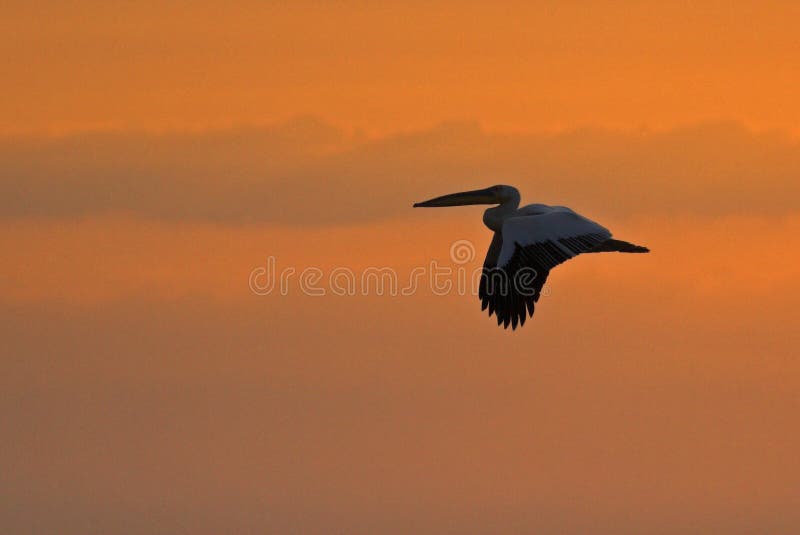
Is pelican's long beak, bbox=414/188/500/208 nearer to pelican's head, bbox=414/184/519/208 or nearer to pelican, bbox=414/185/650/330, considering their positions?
pelican's head, bbox=414/184/519/208

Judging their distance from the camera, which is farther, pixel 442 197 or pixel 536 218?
pixel 442 197

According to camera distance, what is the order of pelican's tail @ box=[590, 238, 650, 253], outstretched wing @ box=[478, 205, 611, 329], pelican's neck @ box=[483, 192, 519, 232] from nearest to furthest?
1. outstretched wing @ box=[478, 205, 611, 329]
2. pelican's tail @ box=[590, 238, 650, 253]
3. pelican's neck @ box=[483, 192, 519, 232]

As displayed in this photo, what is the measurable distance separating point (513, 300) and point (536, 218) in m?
1.05

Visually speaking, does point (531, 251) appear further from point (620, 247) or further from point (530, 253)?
point (620, 247)

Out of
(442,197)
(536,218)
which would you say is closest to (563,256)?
(536,218)

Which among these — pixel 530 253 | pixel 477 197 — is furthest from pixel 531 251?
pixel 477 197

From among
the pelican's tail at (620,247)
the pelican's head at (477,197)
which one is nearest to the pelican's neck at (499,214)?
the pelican's head at (477,197)

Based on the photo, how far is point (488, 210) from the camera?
159ft

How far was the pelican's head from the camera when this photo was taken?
4866 cm

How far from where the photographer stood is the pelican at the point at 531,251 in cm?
4603

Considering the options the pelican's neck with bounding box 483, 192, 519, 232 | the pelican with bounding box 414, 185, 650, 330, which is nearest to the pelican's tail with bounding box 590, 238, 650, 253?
the pelican with bounding box 414, 185, 650, 330

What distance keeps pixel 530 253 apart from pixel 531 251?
0.03 meters

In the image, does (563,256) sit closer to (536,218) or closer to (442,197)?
(536,218)

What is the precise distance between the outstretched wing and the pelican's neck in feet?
3.47
